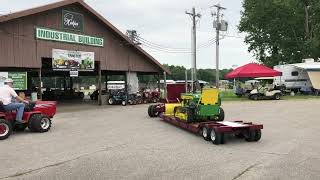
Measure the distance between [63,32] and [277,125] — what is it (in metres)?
14.3

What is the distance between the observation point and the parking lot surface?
26.4 feet

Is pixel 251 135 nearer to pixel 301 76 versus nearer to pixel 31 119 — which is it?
pixel 31 119

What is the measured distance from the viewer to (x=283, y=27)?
51.0 m

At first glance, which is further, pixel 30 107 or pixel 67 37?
pixel 67 37

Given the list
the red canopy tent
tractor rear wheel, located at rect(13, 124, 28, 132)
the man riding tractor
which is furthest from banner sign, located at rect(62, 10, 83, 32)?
the red canopy tent

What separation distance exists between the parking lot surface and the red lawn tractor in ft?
0.99

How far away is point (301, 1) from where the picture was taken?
171 ft

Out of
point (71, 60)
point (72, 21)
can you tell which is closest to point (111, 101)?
point (71, 60)

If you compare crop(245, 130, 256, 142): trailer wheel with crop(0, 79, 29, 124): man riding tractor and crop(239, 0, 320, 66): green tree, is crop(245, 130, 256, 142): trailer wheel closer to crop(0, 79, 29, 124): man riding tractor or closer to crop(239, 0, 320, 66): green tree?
crop(0, 79, 29, 124): man riding tractor

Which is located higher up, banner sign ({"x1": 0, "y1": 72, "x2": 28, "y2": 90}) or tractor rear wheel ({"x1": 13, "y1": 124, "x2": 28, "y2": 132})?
banner sign ({"x1": 0, "y1": 72, "x2": 28, "y2": 90})

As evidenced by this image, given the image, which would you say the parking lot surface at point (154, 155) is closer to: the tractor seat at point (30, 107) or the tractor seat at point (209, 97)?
the tractor seat at point (30, 107)

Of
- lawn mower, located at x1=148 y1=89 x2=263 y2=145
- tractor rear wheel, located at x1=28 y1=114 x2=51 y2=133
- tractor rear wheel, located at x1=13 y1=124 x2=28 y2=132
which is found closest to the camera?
lawn mower, located at x1=148 y1=89 x2=263 y2=145

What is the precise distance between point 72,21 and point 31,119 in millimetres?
13095

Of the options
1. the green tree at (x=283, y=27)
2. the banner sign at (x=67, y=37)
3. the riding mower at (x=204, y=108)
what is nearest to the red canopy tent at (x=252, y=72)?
the banner sign at (x=67, y=37)
